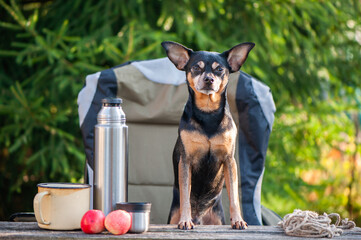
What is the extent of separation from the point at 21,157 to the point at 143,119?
1429mm

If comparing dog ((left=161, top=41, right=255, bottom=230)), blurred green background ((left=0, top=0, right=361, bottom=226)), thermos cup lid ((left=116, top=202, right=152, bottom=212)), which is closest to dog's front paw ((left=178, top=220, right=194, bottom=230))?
dog ((left=161, top=41, right=255, bottom=230))

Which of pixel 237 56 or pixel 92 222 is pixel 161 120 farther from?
pixel 92 222

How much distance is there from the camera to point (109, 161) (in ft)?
4.25

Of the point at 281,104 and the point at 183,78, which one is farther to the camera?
the point at 281,104

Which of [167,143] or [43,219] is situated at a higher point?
[167,143]

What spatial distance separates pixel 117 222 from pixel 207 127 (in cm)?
38

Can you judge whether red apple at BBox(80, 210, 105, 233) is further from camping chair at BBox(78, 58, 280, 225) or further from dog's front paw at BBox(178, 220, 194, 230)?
camping chair at BBox(78, 58, 280, 225)

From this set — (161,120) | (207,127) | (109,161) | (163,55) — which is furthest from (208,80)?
(163,55)

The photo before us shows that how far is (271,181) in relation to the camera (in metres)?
3.37

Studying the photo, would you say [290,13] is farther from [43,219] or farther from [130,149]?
[43,219]

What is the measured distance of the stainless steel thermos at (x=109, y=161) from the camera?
1.29 meters

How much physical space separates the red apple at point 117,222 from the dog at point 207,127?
18 cm

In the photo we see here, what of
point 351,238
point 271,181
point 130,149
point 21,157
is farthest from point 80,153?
point 351,238

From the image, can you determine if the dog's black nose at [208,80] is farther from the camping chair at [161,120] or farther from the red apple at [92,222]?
the camping chair at [161,120]
